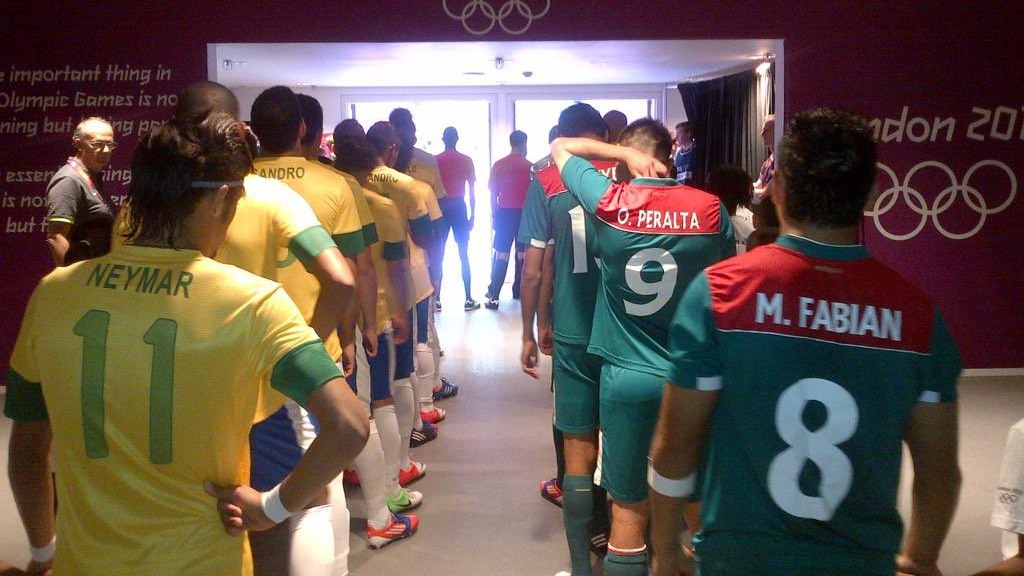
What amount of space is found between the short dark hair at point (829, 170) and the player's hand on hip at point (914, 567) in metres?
0.58

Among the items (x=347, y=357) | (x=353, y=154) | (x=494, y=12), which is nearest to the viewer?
(x=347, y=357)

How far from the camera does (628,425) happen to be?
286 cm

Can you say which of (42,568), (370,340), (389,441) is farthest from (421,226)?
(42,568)

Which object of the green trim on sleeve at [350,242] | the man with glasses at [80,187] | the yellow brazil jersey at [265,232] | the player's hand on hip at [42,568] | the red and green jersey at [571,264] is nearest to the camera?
the player's hand on hip at [42,568]

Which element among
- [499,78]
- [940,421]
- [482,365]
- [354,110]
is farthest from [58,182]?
[354,110]

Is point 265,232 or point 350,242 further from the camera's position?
point 350,242

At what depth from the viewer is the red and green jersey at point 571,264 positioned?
3359mm

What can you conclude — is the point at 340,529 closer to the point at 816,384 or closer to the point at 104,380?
the point at 104,380

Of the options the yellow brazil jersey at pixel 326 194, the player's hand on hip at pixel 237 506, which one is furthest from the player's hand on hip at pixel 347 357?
the player's hand on hip at pixel 237 506

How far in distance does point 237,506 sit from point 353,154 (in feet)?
9.23

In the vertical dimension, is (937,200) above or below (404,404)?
above

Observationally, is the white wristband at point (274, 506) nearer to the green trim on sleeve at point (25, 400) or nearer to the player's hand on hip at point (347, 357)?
the green trim on sleeve at point (25, 400)

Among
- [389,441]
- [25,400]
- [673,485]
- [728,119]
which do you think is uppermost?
[728,119]

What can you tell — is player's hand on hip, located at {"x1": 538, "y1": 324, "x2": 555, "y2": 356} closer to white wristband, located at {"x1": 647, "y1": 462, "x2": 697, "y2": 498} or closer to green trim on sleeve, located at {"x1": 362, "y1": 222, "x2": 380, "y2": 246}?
green trim on sleeve, located at {"x1": 362, "y1": 222, "x2": 380, "y2": 246}
